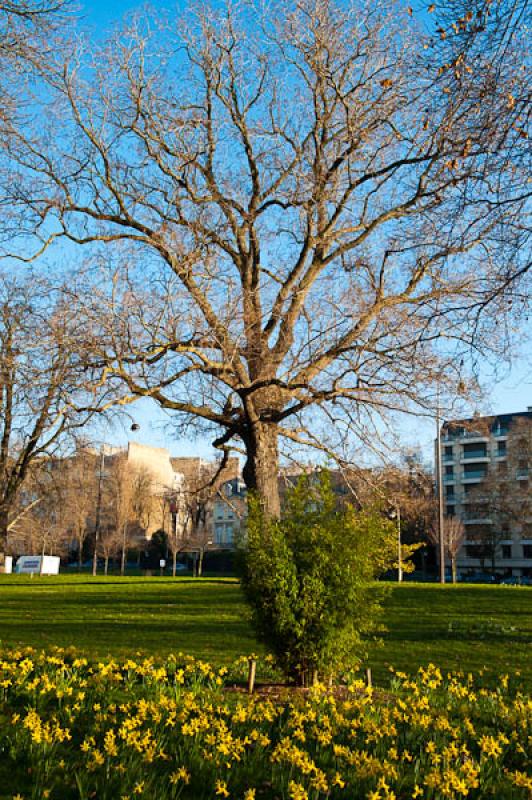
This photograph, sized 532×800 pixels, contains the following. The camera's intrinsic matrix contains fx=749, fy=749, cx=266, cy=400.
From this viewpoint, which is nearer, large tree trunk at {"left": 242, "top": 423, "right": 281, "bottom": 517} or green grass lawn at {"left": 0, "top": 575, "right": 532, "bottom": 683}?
green grass lawn at {"left": 0, "top": 575, "right": 532, "bottom": 683}

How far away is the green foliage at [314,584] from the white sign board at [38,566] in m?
40.3

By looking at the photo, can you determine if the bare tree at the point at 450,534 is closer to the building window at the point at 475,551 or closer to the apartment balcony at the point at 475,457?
the building window at the point at 475,551

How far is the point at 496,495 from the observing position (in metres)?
59.5

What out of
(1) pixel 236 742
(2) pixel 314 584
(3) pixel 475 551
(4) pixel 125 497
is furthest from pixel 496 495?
(1) pixel 236 742

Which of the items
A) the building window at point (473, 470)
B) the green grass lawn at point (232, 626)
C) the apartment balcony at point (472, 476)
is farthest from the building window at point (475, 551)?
the green grass lawn at point (232, 626)

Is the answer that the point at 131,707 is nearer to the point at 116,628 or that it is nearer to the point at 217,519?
the point at 116,628

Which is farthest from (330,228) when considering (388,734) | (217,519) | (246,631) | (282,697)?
(217,519)

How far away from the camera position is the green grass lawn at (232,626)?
10492mm

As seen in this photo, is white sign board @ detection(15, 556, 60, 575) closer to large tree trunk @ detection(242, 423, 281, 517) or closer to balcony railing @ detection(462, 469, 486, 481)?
large tree trunk @ detection(242, 423, 281, 517)

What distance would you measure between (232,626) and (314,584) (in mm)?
6825

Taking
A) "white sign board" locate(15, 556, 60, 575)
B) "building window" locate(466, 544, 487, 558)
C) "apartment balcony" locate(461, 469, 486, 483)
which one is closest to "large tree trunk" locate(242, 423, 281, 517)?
"white sign board" locate(15, 556, 60, 575)

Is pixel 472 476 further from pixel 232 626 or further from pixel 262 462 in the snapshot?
pixel 232 626

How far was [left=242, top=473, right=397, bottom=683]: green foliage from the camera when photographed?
730cm

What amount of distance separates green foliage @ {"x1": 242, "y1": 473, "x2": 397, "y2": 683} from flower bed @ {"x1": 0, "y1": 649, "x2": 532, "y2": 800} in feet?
1.72
